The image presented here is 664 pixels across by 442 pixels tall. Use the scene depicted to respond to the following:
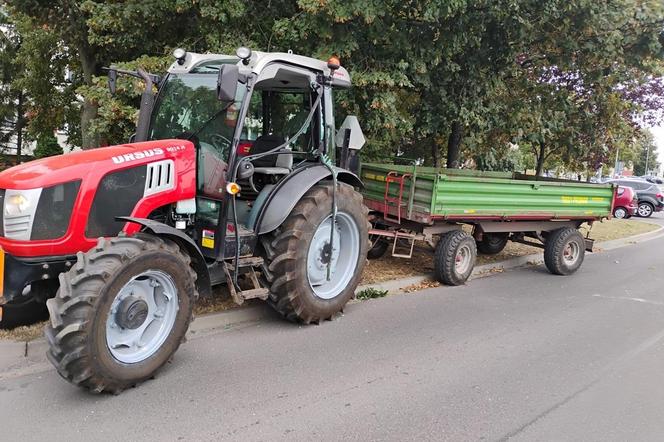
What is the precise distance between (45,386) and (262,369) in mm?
1549

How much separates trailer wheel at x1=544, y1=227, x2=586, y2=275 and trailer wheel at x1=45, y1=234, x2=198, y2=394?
21.7ft

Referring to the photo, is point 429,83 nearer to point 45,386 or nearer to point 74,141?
point 45,386

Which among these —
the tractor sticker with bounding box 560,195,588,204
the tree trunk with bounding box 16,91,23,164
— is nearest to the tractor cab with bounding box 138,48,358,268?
the tractor sticker with bounding box 560,195,588,204

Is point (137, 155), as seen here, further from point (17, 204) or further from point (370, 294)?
point (370, 294)

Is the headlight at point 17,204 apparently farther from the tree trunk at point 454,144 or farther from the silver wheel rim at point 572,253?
the tree trunk at point 454,144

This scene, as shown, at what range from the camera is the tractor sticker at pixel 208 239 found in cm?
457

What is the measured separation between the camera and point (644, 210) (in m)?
24.7

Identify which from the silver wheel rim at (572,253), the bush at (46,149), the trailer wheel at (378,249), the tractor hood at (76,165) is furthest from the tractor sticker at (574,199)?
the bush at (46,149)

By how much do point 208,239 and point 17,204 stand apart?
1.45 meters

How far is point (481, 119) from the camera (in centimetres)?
976

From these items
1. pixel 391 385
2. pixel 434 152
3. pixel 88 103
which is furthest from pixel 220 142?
pixel 434 152

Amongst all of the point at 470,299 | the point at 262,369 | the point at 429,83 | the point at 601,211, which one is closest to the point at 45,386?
the point at 262,369

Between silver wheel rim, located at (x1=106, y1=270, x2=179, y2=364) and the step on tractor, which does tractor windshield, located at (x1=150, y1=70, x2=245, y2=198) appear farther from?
silver wheel rim, located at (x1=106, y1=270, x2=179, y2=364)

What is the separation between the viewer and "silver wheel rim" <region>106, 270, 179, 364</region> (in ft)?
12.2
